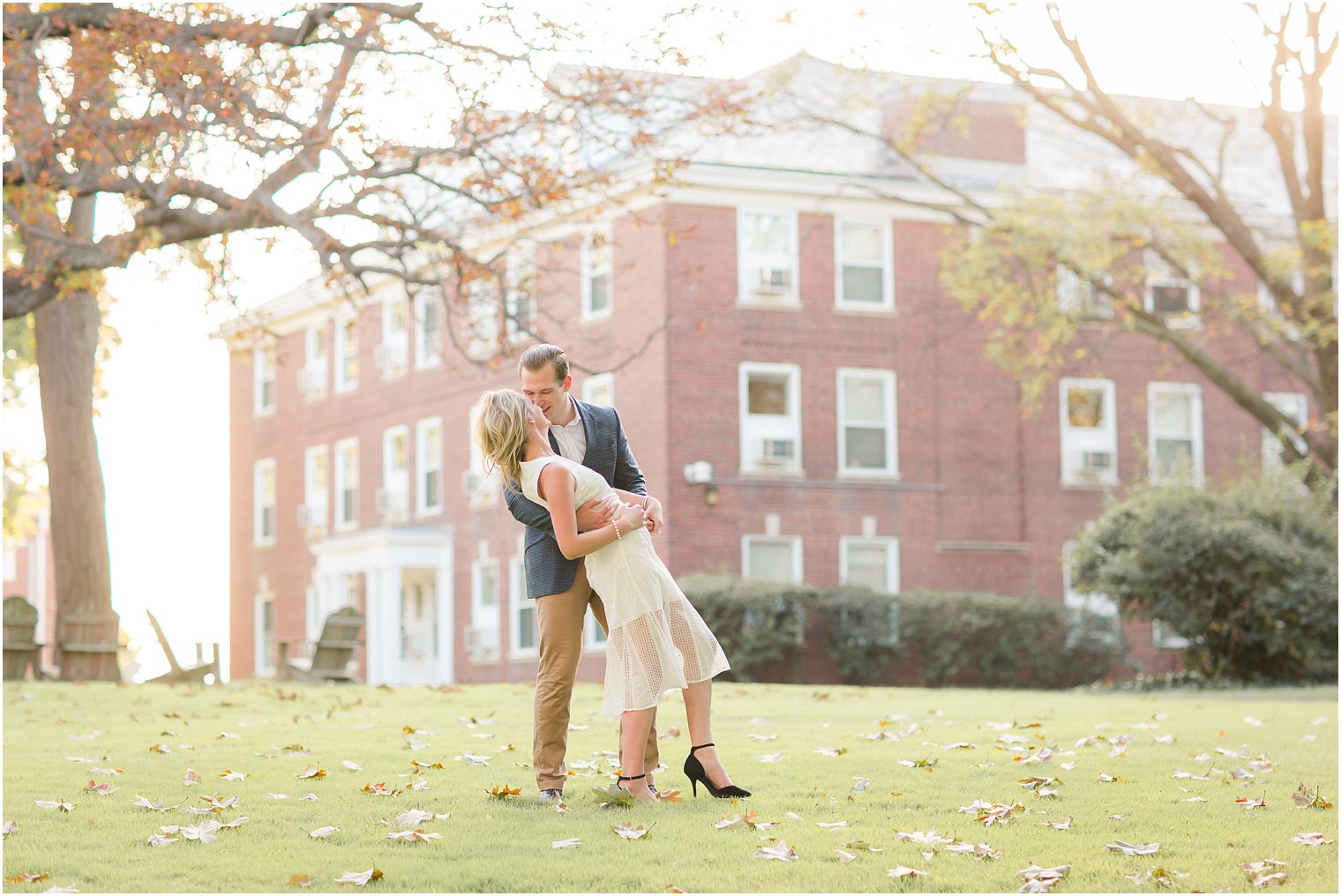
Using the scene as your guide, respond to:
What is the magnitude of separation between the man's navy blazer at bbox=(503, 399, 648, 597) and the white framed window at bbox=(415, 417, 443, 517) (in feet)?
101

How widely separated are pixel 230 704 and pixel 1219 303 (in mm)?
18574

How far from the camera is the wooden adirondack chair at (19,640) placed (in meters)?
21.0

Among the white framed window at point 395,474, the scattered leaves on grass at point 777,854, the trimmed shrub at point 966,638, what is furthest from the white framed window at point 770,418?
the scattered leaves on grass at point 777,854

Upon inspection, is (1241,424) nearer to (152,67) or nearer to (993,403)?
(993,403)

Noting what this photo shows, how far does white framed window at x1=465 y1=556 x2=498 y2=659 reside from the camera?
35688mm

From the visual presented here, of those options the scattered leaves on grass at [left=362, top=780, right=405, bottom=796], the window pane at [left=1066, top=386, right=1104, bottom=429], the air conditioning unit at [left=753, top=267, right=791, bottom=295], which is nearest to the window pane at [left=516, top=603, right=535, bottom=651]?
the air conditioning unit at [left=753, top=267, right=791, bottom=295]

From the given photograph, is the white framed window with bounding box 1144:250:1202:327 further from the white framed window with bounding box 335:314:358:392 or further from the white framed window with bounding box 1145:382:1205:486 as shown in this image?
the white framed window with bounding box 335:314:358:392

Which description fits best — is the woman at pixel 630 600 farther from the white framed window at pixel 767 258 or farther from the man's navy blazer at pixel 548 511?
the white framed window at pixel 767 258

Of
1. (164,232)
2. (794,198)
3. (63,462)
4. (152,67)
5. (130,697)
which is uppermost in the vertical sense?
(794,198)

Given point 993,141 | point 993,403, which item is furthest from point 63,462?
point 993,141

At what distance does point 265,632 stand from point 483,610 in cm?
1033

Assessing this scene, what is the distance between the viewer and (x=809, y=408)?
32.7m

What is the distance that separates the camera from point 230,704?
14.7m

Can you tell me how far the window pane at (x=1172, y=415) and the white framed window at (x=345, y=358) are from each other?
17.7 meters
